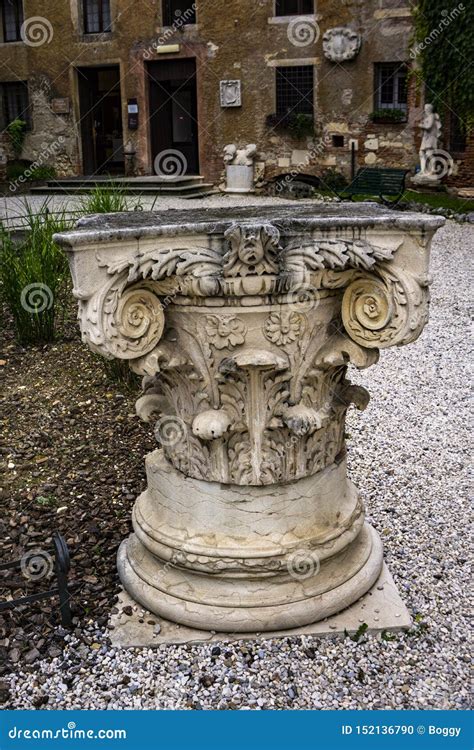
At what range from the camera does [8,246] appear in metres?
6.06

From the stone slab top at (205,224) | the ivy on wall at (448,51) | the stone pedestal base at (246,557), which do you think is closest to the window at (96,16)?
the ivy on wall at (448,51)

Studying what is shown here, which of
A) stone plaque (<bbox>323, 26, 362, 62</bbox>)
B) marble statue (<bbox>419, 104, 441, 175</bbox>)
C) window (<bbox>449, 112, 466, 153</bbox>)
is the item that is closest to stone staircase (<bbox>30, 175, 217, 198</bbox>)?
stone plaque (<bbox>323, 26, 362, 62</bbox>)

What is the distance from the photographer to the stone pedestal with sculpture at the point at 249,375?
263cm

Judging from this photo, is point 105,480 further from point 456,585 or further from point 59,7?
point 59,7

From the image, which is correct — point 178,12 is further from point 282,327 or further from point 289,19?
point 282,327

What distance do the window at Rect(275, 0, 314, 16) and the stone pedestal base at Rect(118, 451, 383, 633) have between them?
16.0 metres

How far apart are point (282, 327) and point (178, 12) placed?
1688cm

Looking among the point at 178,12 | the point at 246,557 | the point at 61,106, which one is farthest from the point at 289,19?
the point at 246,557

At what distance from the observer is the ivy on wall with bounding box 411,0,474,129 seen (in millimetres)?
12688

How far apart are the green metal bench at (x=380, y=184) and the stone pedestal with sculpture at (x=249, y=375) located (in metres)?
10.6

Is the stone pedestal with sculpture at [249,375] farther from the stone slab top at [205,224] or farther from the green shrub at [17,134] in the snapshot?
the green shrub at [17,134]

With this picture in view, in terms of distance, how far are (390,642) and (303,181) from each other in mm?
15554

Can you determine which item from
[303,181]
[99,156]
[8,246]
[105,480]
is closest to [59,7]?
[99,156]

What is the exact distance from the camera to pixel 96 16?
60.6ft
